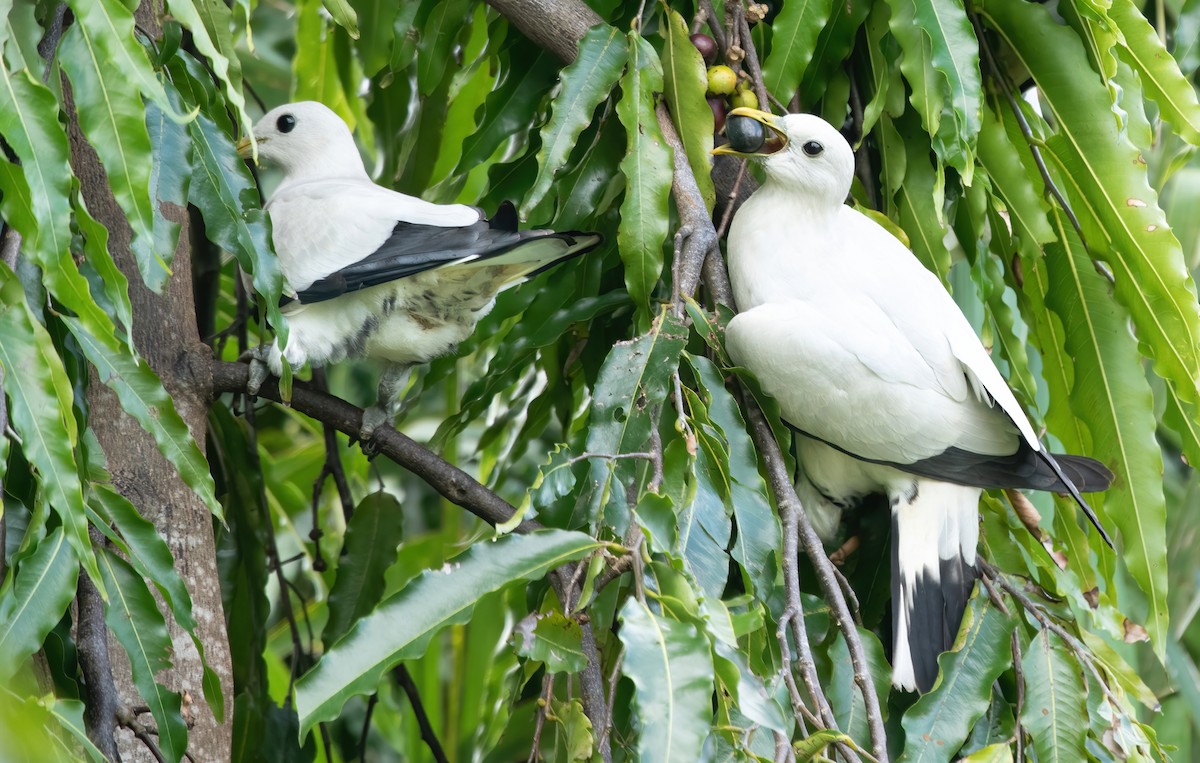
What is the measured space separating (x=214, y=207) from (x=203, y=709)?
0.70 meters

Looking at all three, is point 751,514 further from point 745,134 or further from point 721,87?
point 721,87

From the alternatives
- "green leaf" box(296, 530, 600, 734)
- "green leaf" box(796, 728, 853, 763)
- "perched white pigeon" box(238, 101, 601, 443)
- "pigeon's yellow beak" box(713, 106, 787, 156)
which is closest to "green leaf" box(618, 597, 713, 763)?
"green leaf" box(296, 530, 600, 734)

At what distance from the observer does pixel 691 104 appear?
1.96m

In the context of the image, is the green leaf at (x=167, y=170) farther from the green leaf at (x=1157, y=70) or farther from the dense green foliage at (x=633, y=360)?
the green leaf at (x=1157, y=70)

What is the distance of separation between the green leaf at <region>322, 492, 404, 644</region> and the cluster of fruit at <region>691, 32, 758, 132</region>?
35.2 inches

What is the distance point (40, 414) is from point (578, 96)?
3.07 feet

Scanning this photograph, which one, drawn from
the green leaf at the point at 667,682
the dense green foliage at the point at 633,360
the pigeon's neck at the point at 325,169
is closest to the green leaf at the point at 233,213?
the dense green foliage at the point at 633,360

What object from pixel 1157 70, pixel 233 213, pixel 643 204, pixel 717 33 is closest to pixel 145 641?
pixel 233 213

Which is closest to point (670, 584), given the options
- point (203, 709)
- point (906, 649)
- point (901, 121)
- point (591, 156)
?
point (906, 649)

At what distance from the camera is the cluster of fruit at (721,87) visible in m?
2.03

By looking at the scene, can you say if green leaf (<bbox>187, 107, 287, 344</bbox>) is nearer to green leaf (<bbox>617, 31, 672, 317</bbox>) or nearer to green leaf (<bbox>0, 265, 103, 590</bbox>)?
green leaf (<bbox>0, 265, 103, 590</bbox>)

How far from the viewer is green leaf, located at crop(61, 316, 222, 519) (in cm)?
140

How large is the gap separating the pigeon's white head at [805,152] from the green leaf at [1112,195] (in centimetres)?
35

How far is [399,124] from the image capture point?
266 centimetres
